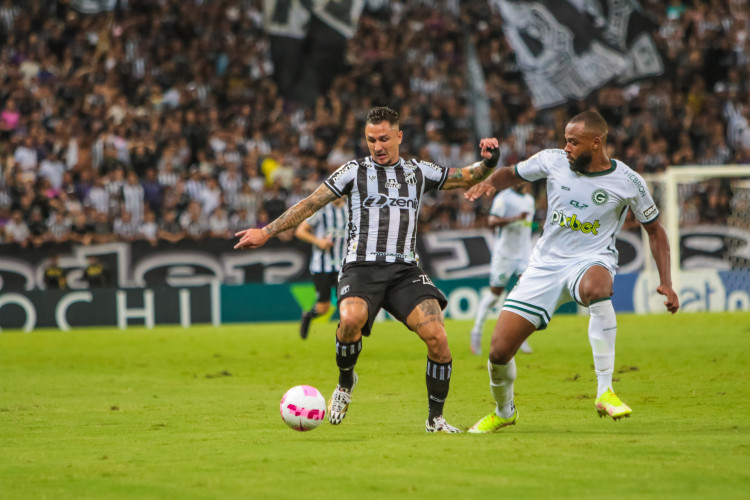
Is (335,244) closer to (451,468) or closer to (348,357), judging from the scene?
(348,357)

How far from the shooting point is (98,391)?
11594mm

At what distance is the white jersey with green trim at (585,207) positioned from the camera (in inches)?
319

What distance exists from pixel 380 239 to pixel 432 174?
687 millimetres

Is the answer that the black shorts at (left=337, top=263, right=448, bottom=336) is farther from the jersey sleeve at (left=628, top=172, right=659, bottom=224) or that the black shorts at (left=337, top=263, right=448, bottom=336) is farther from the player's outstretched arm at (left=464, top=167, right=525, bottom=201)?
the jersey sleeve at (left=628, top=172, right=659, bottom=224)

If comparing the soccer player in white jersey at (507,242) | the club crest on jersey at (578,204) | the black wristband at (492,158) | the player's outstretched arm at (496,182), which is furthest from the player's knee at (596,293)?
the soccer player in white jersey at (507,242)

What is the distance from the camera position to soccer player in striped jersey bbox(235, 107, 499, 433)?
8.09 m

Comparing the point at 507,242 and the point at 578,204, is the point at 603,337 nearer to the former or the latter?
the point at 578,204

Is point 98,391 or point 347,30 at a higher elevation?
point 347,30

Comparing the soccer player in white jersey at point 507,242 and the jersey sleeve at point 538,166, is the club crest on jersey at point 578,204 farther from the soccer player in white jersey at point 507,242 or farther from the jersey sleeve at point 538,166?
the soccer player in white jersey at point 507,242

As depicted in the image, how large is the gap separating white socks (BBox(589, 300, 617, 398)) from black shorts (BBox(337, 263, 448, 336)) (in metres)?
1.15

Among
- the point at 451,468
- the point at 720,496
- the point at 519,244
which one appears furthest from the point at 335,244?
the point at 720,496

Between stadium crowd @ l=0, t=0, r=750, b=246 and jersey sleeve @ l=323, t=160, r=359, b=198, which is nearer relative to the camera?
jersey sleeve @ l=323, t=160, r=359, b=198

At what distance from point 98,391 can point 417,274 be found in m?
4.81

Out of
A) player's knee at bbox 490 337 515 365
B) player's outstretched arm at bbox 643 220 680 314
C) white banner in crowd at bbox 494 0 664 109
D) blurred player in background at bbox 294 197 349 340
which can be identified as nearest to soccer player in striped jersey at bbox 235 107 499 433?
player's knee at bbox 490 337 515 365
